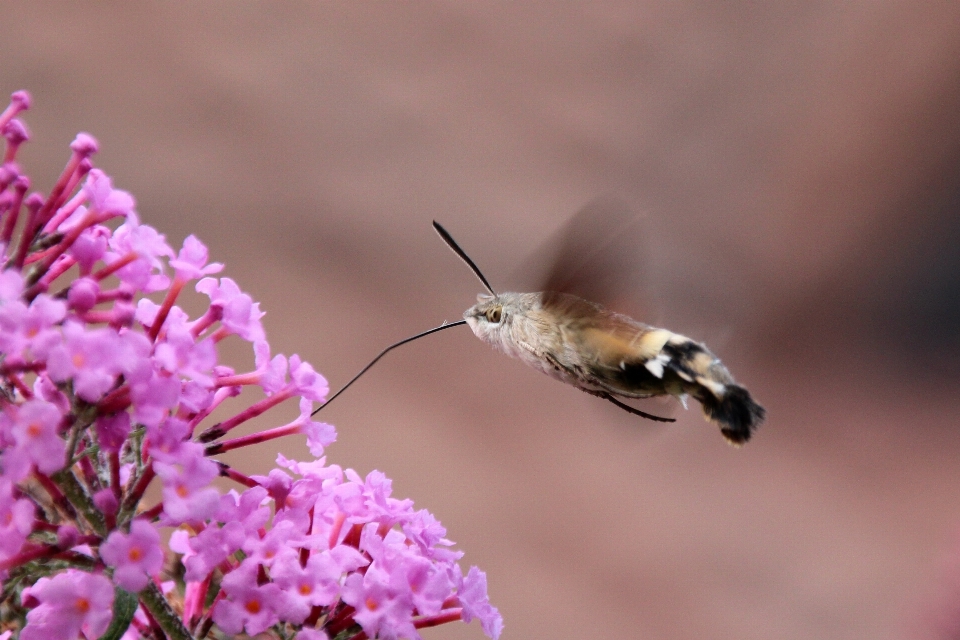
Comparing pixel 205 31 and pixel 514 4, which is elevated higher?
pixel 514 4

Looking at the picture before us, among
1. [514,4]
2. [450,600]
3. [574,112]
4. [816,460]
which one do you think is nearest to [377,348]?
[574,112]

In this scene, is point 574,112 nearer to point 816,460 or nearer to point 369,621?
point 816,460

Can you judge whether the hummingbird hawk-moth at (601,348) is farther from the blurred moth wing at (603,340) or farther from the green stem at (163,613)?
the green stem at (163,613)

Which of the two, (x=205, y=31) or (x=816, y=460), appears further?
(x=816, y=460)

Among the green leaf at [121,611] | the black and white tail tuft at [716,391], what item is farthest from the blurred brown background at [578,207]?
the green leaf at [121,611]

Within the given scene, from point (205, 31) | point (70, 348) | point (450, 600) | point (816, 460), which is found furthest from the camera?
point (816, 460)

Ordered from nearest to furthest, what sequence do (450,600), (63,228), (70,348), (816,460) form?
(70,348), (63,228), (450,600), (816,460)
